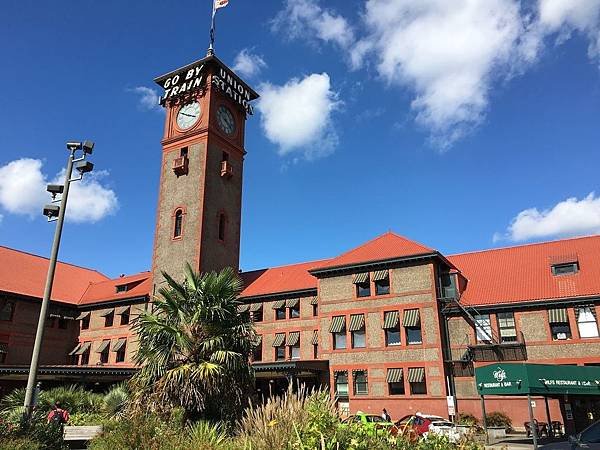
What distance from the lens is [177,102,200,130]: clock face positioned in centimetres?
4622

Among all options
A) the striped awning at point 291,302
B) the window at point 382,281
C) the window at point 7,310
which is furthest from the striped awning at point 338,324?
the window at point 7,310

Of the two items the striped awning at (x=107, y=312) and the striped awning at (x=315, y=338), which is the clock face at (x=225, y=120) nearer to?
the striped awning at (x=107, y=312)

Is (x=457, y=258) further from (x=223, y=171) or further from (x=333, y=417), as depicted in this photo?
(x=333, y=417)

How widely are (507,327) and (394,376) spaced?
8.03 m

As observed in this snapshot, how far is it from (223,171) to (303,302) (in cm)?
1393

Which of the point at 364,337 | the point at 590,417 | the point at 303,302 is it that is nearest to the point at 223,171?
the point at 303,302

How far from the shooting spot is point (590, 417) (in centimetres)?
2797

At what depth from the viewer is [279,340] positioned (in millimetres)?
40844

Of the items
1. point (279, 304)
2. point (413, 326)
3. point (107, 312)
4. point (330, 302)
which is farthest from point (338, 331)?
point (107, 312)

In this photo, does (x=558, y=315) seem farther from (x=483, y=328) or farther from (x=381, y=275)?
(x=381, y=275)

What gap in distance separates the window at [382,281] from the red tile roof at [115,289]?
20823mm

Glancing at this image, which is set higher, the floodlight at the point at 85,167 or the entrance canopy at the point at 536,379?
the floodlight at the point at 85,167

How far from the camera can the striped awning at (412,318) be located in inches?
1328

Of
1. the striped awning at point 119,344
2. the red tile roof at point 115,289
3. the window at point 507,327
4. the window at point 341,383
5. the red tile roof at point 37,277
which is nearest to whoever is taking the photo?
the window at point 507,327
